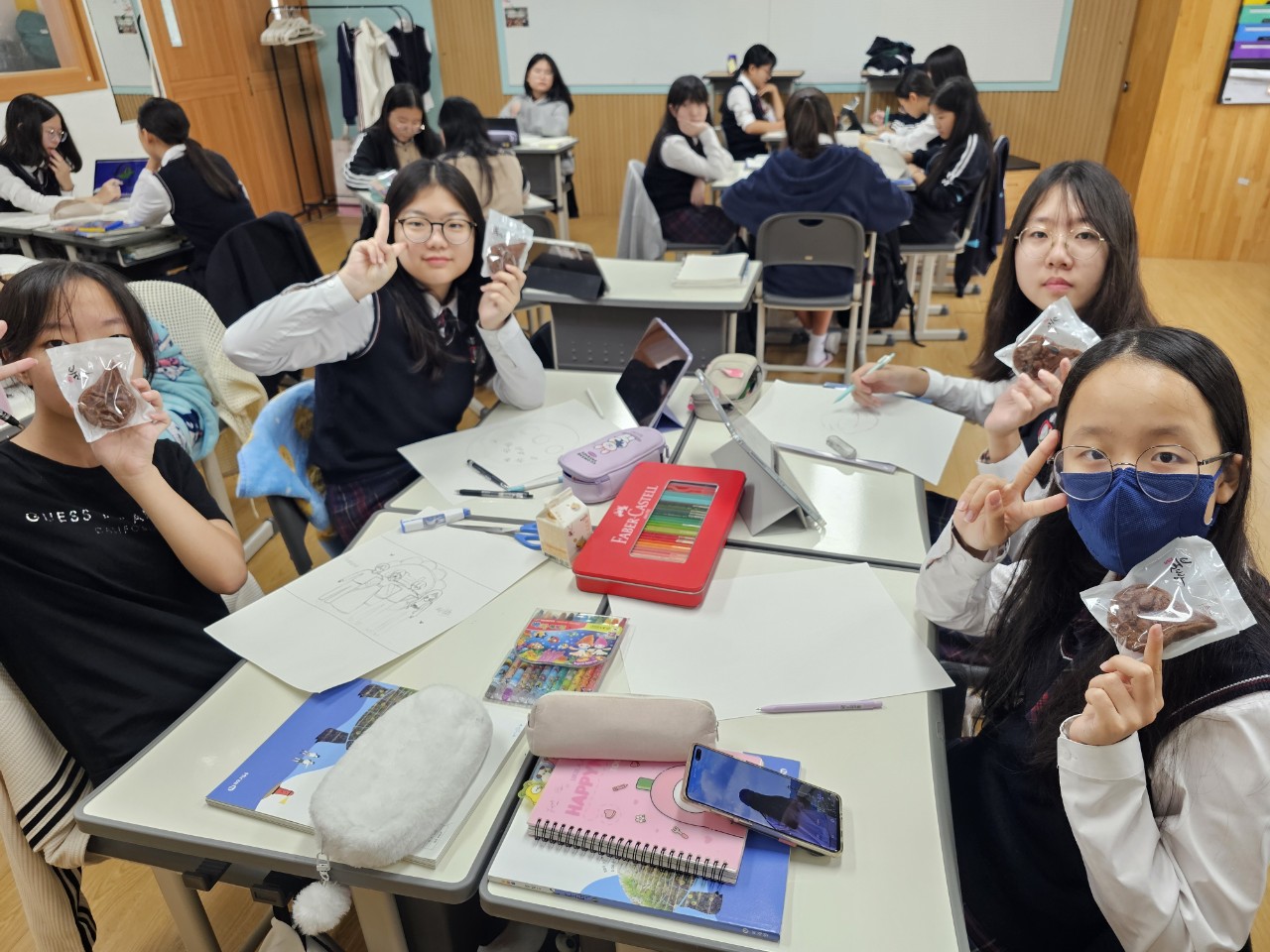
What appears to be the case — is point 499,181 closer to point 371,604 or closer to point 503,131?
point 503,131

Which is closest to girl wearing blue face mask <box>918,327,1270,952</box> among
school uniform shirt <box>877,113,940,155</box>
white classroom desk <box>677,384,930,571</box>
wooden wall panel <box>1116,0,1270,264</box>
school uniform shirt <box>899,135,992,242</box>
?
white classroom desk <box>677,384,930,571</box>

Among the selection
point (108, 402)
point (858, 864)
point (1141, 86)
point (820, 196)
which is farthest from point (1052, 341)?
point (1141, 86)

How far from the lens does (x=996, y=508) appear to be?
3.72 feet

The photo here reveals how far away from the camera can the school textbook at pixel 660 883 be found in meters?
0.82

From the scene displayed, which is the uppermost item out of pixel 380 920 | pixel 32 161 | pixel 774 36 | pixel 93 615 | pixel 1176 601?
pixel 774 36

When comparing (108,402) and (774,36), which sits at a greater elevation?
(774,36)

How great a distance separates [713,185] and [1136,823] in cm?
423

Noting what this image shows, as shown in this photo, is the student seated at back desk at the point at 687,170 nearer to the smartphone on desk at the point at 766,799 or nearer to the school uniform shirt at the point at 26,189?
the school uniform shirt at the point at 26,189

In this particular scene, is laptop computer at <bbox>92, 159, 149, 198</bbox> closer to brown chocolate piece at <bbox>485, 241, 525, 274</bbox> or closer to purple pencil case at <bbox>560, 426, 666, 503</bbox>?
brown chocolate piece at <bbox>485, 241, 525, 274</bbox>

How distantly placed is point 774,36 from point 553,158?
2485 millimetres

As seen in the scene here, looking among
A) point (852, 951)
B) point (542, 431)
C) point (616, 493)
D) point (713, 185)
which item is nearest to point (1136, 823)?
point (852, 951)

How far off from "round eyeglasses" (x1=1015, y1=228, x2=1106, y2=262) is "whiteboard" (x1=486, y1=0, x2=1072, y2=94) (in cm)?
593

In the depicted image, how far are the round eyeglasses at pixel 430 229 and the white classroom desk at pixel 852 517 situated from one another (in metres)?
0.71

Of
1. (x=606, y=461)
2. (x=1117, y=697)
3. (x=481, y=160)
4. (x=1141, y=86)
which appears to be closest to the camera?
(x=1117, y=697)
